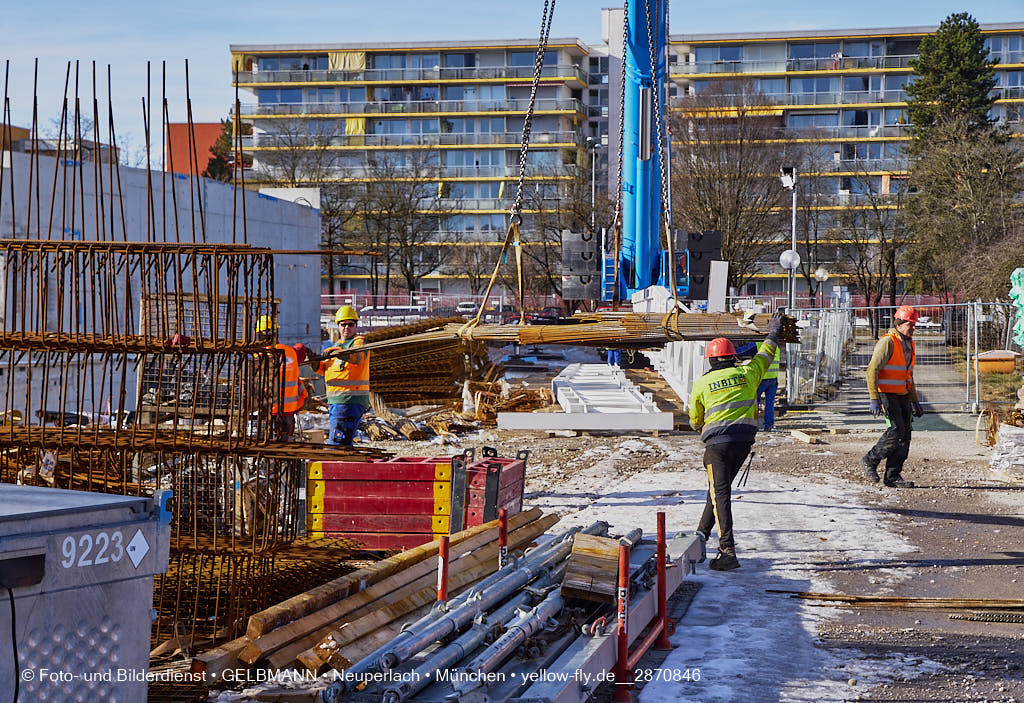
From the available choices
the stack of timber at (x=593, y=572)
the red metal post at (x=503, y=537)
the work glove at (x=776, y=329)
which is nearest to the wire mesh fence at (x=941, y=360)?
the work glove at (x=776, y=329)

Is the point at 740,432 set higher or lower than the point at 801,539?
higher

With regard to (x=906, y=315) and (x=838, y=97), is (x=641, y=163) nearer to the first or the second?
(x=906, y=315)

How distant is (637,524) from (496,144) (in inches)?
2500

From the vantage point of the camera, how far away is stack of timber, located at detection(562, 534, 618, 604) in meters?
6.34

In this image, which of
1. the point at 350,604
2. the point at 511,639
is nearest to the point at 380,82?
the point at 350,604

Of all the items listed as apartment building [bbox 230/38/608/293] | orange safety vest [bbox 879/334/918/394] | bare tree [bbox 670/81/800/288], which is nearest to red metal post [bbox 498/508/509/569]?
orange safety vest [bbox 879/334/918/394]

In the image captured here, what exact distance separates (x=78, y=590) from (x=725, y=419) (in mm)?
5929

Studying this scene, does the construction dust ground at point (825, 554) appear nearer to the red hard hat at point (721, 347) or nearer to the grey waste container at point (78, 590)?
the red hard hat at point (721, 347)

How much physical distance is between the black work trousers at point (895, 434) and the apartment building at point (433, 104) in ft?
191

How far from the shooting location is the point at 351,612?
647cm

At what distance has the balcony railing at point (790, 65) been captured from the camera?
6844 centimetres

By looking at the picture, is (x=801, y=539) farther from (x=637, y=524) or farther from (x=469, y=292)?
(x=469, y=292)

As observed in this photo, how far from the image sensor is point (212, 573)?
7094 millimetres

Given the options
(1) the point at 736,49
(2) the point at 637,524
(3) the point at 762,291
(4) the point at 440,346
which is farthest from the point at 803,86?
(2) the point at 637,524
